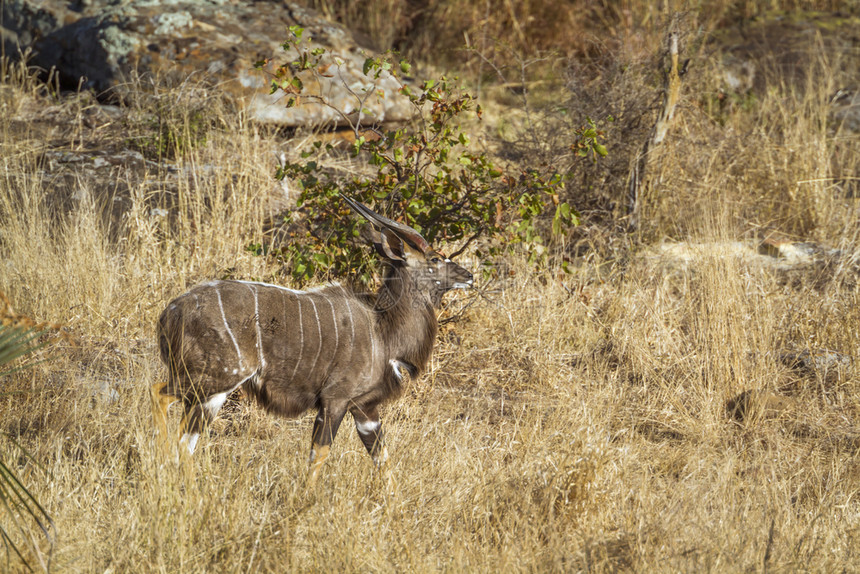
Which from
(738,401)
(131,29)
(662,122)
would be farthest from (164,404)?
(131,29)

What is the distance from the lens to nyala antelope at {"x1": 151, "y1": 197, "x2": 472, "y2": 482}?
139 inches

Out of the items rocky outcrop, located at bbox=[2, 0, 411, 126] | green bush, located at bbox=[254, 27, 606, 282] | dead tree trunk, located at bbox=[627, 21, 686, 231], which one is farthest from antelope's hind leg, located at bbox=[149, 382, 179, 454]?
dead tree trunk, located at bbox=[627, 21, 686, 231]

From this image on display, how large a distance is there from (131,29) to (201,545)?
5709 millimetres

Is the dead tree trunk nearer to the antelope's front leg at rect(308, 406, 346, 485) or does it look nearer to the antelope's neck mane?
the antelope's neck mane

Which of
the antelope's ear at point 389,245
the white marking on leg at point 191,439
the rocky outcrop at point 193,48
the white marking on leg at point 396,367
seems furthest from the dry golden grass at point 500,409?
the antelope's ear at point 389,245

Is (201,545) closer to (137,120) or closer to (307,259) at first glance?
(307,259)

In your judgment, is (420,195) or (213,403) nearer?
(213,403)

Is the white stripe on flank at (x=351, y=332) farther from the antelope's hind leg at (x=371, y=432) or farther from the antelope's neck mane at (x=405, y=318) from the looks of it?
the antelope's hind leg at (x=371, y=432)

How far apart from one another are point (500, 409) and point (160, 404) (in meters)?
1.89


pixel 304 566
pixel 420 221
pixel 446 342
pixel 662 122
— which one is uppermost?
pixel 662 122

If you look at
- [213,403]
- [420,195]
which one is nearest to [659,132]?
[420,195]

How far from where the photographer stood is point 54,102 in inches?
298

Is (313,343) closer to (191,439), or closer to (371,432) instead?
(371,432)

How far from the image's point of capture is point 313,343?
3715 millimetres
